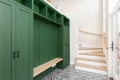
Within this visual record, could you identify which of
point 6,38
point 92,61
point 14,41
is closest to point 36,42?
point 14,41

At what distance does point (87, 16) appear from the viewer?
5191mm

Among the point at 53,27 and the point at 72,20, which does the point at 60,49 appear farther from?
the point at 72,20

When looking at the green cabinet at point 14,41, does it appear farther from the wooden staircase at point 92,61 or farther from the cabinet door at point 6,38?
the wooden staircase at point 92,61

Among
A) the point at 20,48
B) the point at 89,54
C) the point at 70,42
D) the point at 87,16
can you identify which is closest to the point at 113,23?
the point at 89,54

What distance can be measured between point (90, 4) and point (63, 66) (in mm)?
3034

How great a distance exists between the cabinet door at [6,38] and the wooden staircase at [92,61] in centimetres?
298

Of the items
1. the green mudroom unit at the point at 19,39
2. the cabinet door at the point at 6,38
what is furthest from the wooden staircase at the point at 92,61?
the cabinet door at the point at 6,38

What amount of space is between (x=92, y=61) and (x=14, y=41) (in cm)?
313

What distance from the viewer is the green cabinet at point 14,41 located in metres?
1.64

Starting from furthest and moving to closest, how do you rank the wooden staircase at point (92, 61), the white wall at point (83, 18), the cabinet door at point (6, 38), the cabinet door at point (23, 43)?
the white wall at point (83, 18)
the wooden staircase at point (92, 61)
the cabinet door at point (23, 43)
the cabinet door at point (6, 38)

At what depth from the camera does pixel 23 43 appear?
208cm

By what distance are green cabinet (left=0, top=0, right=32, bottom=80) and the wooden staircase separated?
96.0 inches

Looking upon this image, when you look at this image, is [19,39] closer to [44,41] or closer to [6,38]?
[6,38]

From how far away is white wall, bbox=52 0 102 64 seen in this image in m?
5.06
